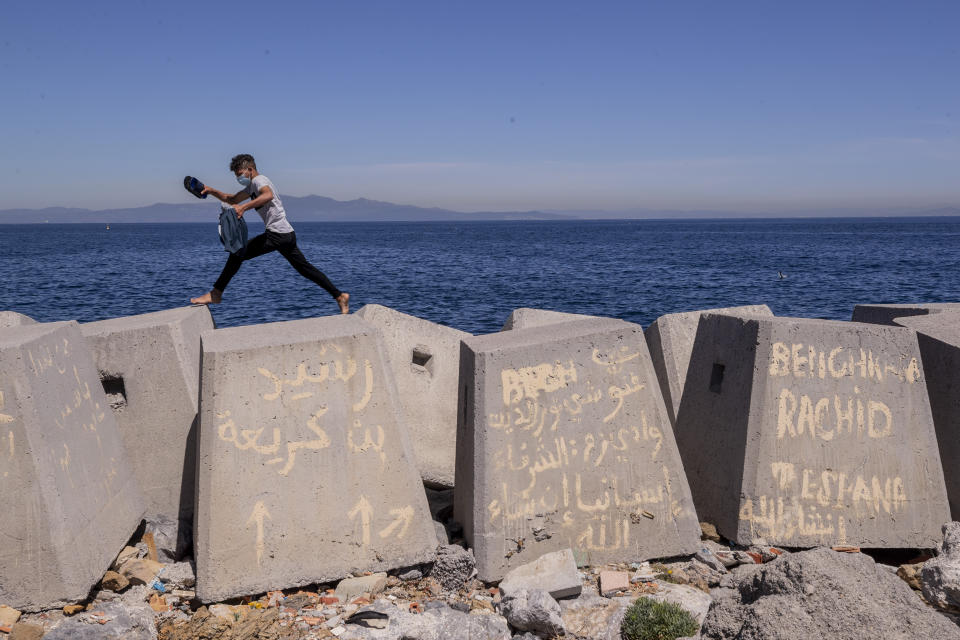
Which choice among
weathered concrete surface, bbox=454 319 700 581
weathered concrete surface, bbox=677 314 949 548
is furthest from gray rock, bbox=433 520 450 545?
weathered concrete surface, bbox=677 314 949 548

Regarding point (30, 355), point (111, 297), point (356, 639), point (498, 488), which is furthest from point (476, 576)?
point (111, 297)

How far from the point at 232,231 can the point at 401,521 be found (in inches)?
128

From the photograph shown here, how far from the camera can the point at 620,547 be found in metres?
4.94

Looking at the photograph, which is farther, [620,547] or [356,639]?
[620,547]

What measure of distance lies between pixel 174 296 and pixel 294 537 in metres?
34.1

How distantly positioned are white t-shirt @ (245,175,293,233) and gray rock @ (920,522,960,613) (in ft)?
17.5

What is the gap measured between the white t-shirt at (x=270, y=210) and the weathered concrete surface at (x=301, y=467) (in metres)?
2.39

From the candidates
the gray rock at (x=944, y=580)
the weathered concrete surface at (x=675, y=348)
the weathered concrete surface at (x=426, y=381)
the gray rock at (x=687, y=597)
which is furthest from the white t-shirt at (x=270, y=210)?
the gray rock at (x=944, y=580)

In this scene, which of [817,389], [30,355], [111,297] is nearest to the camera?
[30,355]

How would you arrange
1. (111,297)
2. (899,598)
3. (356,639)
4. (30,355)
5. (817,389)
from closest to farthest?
(899,598) → (356,639) → (30,355) → (817,389) → (111,297)

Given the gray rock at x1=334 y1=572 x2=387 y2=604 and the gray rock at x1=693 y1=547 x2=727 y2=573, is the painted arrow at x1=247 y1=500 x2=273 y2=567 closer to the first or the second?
the gray rock at x1=334 y1=572 x2=387 y2=604

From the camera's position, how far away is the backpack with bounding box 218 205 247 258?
6.60 meters

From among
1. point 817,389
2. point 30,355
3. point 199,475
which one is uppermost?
point 30,355

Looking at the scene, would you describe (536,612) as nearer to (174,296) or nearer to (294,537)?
(294,537)
